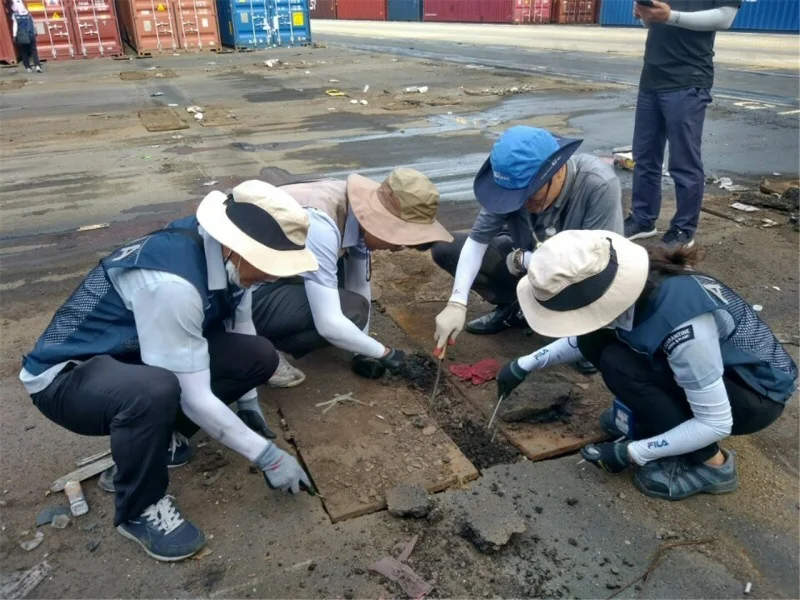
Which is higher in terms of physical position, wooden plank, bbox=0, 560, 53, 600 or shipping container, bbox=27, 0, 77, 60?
shipping container, bbox=27, 0, 77, 60

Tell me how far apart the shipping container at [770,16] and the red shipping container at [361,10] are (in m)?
23.9

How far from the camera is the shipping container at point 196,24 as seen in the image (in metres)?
19.8

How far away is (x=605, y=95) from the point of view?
10484mm

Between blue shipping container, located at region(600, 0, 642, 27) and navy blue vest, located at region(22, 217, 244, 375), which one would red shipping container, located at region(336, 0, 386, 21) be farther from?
navy blue vest, located at region(22, 217, 244, 375)

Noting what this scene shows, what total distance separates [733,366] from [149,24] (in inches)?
823

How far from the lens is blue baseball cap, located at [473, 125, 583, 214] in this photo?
2.61m

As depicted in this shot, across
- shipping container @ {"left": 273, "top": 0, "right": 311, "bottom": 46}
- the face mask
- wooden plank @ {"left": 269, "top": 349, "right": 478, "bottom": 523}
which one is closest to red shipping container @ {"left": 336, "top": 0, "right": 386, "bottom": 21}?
A: shipping container @ {"left": 273, "top": 0, "right": 311, "bottom": 46}

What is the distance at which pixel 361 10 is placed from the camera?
140 ft

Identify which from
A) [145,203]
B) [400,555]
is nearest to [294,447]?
[400,555]

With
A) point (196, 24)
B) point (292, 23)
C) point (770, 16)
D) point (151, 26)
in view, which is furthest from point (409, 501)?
point (770, 16)

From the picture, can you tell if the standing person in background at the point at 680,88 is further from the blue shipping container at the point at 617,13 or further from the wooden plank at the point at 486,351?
the blue shipping container at the point at 617,13

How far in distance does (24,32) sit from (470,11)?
23.1m

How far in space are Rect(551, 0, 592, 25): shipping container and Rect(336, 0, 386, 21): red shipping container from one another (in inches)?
538

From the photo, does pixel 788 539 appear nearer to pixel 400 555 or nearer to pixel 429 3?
pixel 400 555
